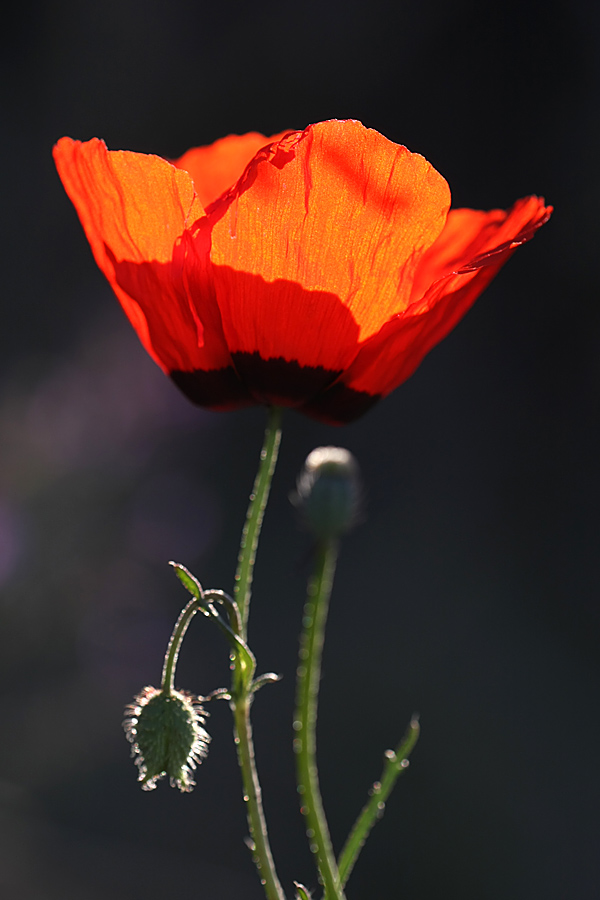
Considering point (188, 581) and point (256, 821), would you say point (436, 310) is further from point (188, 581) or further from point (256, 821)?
point (256, 821)

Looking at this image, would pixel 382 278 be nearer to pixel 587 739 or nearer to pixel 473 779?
pixel 473 779

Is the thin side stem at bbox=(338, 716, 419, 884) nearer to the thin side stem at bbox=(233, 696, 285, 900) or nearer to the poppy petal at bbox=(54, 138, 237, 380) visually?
the thin side stem at bbox=(233, 696, 285, 900)

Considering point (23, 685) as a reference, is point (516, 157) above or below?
above

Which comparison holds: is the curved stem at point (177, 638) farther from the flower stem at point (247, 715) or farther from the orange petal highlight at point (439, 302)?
the orange petal highlight at point (439, 302)

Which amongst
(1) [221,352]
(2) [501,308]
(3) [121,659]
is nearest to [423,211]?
(1) [221,352]

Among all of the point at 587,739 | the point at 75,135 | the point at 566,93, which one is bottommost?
the point at 587,739

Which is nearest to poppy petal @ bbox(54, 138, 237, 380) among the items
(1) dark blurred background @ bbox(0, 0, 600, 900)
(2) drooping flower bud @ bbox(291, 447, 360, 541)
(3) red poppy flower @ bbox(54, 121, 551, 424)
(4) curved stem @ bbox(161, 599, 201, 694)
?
(3) red poppy flower @ bbox(54, 121, 551, 424)

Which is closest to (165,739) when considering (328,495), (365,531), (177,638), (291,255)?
(177,638)
